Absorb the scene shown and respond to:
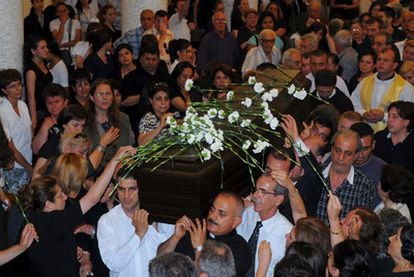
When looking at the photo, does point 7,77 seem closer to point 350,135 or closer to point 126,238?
point 126,238

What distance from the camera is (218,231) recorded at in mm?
5250

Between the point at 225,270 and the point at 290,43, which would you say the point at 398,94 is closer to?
the point at 290,43

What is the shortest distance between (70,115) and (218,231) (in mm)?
2223

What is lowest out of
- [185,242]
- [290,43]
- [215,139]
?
[290,43]

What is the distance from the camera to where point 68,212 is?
5328mm

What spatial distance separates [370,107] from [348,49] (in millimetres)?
2214

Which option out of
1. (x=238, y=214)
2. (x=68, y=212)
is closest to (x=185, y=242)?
(x=238, y=214)

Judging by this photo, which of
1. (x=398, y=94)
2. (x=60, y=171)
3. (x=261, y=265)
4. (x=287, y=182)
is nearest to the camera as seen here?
(x=261, y=265)

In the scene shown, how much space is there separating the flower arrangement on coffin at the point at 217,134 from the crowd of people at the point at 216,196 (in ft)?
0.58

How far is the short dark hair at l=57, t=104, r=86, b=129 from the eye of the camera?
7.06 m

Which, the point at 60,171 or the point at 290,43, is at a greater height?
the point at 60,171

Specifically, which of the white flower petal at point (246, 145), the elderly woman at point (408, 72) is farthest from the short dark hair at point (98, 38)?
the white flower petal at point (246, 145)

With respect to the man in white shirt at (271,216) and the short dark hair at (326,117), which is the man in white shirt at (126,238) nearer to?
the man in white shirt at (271,216)

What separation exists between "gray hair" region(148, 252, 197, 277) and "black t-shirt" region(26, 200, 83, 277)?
1.00 meters
